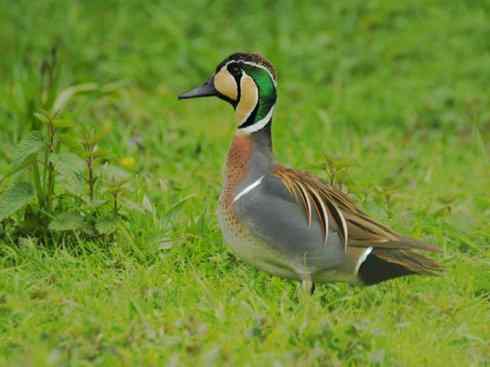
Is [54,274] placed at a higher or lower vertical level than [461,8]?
lower

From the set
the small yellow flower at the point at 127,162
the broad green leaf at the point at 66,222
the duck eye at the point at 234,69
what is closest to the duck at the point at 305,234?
the duck eye at the point at 234,69

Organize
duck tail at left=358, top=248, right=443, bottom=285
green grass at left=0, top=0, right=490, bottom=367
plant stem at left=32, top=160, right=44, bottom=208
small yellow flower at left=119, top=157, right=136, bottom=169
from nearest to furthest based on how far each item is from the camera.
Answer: green grass at left=0, top=0, right=490, bottom=367 → duck tail at left=358, top=248, right=443, bottom=285 → plant stem at left=32, top=160, right=44, bottom=208 → small yellow flower at left=119, top=157, right=136, bottom=169

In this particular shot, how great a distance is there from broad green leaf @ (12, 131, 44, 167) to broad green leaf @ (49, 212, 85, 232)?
28cm

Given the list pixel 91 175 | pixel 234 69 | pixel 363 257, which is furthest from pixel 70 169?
pixel 363 257

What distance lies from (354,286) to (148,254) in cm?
86

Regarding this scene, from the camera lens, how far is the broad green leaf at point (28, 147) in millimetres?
4527

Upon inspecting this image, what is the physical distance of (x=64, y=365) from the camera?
3441mm

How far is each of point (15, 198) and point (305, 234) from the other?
4.12 ft

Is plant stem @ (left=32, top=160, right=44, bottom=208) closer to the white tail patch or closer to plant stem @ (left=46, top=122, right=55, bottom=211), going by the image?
plant stem @ (left=46, top=122, right=55, bottom=211)

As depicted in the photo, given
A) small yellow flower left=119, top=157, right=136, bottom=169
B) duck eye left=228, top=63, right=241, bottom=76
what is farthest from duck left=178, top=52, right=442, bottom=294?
small yellow flower left=119, top=157, right=136, bottom=169

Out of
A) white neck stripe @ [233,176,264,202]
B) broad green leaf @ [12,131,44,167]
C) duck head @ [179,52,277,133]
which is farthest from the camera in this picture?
broad green leaf @ [12,131,44,167]

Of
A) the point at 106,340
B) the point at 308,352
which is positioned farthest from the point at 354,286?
the point at 106,340

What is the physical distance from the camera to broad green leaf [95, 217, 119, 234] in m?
4.55

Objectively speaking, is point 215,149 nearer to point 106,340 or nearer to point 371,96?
point 371,96
